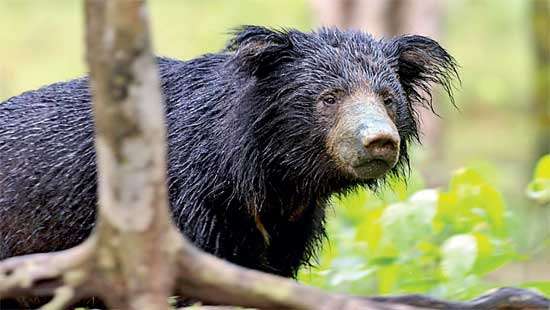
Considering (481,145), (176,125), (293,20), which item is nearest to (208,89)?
(176,125)

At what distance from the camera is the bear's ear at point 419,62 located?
5461 millimetres

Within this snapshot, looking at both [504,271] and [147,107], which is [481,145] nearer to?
[504,271]

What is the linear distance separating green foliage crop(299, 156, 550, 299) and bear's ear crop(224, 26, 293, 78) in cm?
82

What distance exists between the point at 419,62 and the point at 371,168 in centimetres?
92

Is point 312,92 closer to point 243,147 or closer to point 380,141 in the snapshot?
point 243,147

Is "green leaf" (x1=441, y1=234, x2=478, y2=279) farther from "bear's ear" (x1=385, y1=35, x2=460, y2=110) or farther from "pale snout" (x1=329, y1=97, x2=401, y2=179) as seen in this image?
"bear's ear" (x1=385, y1=35, x2=460, y2=110)

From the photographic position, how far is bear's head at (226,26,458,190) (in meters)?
5.03

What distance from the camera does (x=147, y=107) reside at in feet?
9.78

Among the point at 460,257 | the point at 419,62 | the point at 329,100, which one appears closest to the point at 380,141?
the point at 329,100

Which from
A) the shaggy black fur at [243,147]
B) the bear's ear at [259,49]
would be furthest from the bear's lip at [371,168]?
the bear's ear at [259,49]

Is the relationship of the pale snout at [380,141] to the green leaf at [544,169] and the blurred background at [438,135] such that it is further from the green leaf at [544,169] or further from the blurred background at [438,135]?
the green leaf at [544,169]

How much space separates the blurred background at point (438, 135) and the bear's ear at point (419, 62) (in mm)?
485

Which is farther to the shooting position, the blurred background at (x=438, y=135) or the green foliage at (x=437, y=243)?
the blurred background at (x=438, y=135)

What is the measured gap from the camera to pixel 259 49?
16.7ft
